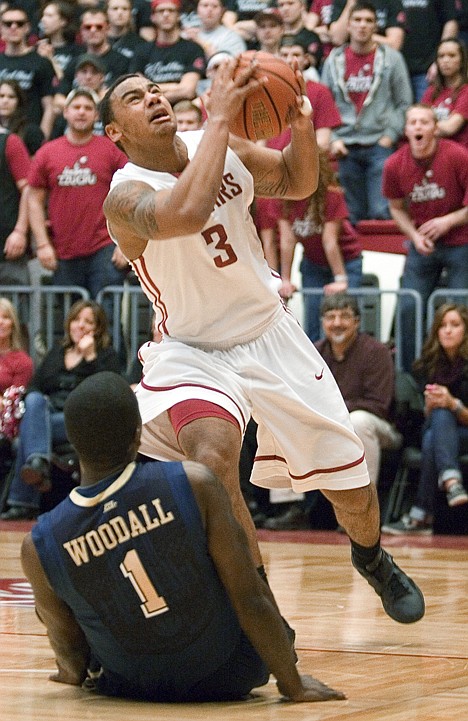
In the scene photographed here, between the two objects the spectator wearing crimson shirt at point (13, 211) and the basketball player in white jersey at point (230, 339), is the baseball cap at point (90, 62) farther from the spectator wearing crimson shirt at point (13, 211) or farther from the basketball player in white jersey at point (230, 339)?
the basketball player in white jersey at point (230, 339)

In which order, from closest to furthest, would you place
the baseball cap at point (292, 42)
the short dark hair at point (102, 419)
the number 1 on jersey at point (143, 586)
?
the short dark hair at point (102, 419), the number 1 on jersey at point (143, 586), the baseball cap at point (292, 42)

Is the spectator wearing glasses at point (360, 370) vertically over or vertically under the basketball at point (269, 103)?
under

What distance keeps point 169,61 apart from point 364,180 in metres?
2.28

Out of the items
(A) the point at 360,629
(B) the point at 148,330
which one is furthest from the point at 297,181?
(B) the point at 148,330

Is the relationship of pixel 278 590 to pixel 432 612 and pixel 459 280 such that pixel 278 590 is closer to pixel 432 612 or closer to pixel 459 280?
pixel 432 612

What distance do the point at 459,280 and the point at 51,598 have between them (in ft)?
21.0

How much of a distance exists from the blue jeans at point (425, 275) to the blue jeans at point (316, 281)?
1.22 ft

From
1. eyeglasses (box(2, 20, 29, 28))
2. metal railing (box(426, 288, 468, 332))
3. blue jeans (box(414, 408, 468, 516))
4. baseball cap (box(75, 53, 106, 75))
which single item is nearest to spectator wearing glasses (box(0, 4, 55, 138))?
eyeglasses (box(2, 20, 29, 28))

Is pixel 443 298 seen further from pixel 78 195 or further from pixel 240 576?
pixel 240 576

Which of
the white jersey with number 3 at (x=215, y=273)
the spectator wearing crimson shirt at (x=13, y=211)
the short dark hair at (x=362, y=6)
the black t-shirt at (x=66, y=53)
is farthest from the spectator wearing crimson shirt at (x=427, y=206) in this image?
the white jersey with number 3 at (x=215, y=273)

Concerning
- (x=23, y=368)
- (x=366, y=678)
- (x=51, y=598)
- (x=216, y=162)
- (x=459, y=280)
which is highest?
(x=216, y=162)

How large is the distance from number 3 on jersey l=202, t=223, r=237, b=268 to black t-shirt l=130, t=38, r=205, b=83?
7608 mm

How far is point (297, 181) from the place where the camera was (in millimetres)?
4902

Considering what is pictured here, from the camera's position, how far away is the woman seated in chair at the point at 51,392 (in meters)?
9.39
